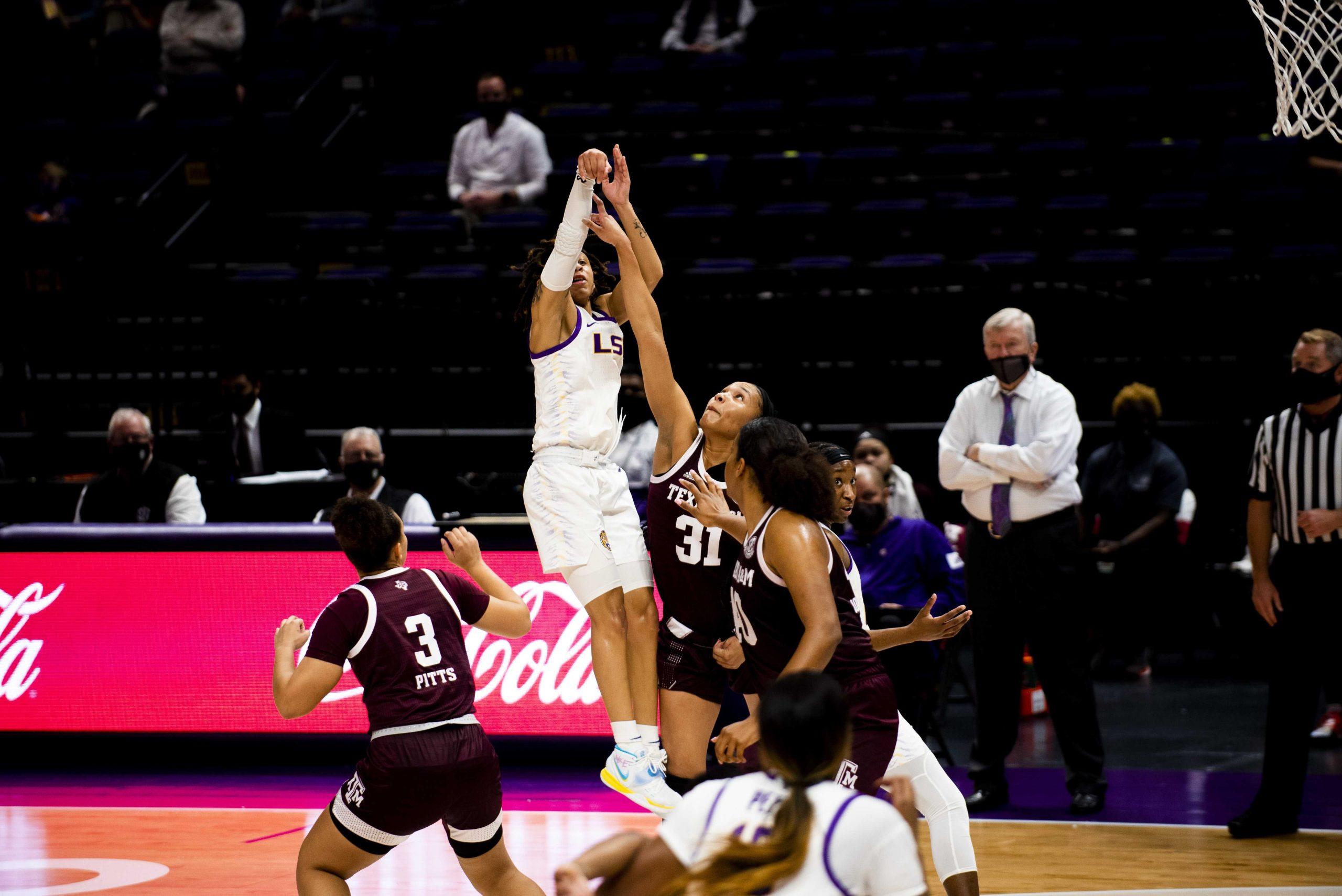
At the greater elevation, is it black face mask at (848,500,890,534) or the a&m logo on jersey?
black face mask at (848,500,890,534)

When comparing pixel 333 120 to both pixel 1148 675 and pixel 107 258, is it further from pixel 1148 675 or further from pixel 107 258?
pixel 1148 675

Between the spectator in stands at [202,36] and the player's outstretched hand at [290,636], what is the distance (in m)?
11.0

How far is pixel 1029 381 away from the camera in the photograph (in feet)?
21.0

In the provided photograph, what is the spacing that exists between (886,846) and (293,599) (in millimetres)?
5258

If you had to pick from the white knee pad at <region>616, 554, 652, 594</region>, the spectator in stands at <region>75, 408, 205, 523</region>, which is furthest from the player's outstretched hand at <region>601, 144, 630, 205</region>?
the spectator in stands at <region>75, 408, 205, 523</region>

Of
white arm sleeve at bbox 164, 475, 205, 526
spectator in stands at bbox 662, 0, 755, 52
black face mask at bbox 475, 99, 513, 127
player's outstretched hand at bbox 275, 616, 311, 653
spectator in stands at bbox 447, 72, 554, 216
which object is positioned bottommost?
player's outstretched hand at bbox 275, 616, 311, 653

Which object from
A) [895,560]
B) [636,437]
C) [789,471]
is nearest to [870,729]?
[789,471]

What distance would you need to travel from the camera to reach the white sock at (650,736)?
4.86m

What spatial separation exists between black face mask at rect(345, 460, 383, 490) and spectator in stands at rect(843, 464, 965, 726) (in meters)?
2.62

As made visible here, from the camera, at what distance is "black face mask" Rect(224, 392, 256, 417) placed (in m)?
8.99

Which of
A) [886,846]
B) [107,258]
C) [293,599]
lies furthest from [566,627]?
[107,258]

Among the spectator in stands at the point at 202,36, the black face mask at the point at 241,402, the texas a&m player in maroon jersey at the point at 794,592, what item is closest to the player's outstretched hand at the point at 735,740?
the texas a&m player in maroon jersey at the point at 794,592

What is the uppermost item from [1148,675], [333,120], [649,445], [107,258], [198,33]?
[198,33]

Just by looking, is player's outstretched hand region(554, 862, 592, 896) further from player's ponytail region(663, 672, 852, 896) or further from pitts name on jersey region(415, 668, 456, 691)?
pitts name on jersey region(415, 668, 456, 691)
